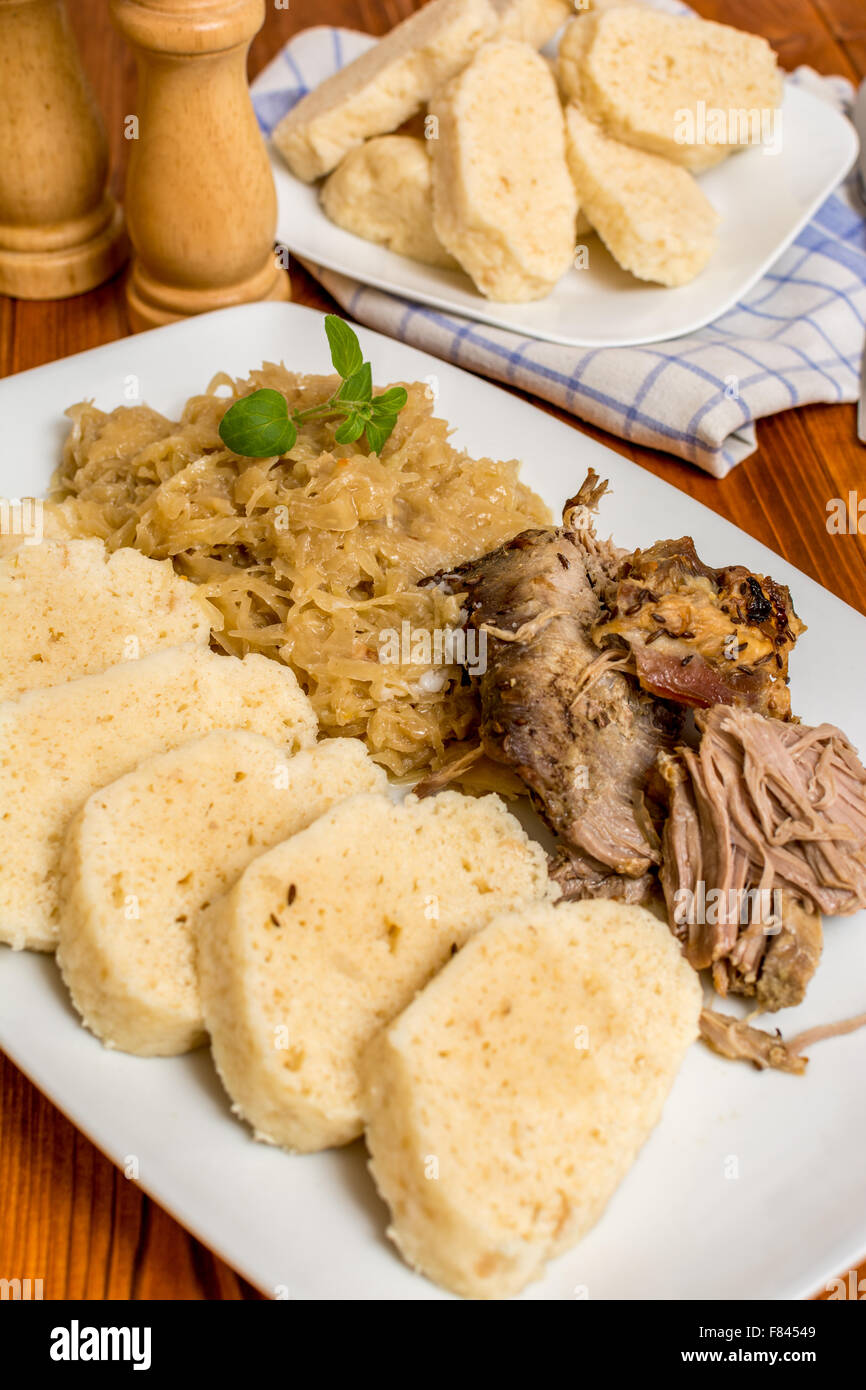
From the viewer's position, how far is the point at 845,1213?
351 cm

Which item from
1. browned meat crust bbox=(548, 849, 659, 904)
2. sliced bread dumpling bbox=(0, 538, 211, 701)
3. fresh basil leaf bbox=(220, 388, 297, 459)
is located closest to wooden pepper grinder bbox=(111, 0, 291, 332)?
fresh basil leaf bbox=(220, 388, 297, 459)

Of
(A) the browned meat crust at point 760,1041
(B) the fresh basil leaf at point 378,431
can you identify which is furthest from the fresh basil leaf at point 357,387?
(A) the browned meat crust at point 760,1041

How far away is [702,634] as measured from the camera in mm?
4539

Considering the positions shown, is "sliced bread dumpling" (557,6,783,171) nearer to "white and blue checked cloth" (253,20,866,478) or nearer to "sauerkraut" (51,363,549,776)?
"white and blue checked cloth" (253,20,866,478)

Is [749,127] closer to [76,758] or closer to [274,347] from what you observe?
[274,347]

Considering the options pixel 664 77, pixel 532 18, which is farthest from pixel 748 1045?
pixel 532 18

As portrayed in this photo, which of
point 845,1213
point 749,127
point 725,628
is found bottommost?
point 845,1213

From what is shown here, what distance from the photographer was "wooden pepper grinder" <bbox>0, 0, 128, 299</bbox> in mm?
6430

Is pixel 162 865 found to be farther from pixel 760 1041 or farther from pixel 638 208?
pixel 638 208

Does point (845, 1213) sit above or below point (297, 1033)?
below

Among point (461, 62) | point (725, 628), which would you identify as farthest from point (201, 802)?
point (461, 62)

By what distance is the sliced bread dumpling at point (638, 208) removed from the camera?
6.78 metres

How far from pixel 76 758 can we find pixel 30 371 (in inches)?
106

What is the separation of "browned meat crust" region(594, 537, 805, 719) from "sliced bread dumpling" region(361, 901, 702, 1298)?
107 cm
